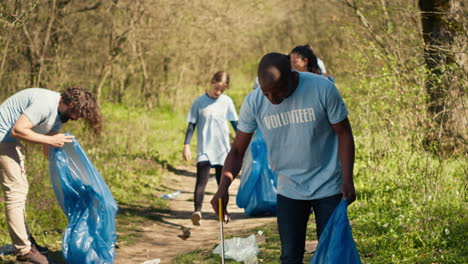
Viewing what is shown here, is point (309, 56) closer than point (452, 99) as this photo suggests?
No

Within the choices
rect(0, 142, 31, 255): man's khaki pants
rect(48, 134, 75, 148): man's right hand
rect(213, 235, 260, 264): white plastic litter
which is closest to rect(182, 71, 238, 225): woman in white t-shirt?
rect(213, 235, 260, 264): white plastic litter

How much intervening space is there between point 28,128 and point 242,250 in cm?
203

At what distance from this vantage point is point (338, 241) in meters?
3.24

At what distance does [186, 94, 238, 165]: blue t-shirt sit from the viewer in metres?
7.19

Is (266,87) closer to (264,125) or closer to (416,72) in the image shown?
(264,125)

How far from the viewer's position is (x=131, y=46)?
14172 mm

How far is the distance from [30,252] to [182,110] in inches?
515

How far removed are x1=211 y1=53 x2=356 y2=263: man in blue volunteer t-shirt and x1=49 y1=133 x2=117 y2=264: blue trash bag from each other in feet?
6.91

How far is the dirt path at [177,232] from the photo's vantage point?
6008 mm

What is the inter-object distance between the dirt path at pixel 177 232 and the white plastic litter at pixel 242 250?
1.92 feet

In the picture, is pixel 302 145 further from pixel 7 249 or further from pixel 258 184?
pixel 258 184

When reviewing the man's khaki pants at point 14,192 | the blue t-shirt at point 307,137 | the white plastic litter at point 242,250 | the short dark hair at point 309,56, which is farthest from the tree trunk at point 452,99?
the man's khaki pants at point 14,192

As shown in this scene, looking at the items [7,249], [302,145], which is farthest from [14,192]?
[302,145]

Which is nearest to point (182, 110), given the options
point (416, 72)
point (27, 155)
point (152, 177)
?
point (152, 177)
